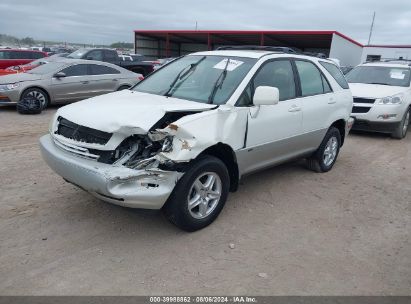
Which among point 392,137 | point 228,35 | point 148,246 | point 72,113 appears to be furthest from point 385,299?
point 228,35

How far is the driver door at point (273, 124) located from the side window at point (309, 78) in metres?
0.22

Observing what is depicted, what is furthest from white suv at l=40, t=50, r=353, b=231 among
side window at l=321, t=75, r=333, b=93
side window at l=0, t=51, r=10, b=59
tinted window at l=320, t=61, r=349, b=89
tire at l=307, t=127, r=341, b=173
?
side window at l=0, t=51, r=10, b=59

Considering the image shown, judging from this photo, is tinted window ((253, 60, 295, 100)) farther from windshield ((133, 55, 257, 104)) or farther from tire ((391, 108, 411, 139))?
tire ((391, 108, 411, 139))

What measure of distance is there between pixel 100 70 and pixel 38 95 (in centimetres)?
204

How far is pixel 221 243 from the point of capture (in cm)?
375

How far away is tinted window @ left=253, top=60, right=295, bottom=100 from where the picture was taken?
4.53m

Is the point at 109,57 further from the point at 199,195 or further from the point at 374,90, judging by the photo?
the point at 199,195

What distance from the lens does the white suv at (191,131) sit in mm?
3420

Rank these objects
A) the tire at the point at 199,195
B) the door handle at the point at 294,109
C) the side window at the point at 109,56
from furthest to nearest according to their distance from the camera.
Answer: the side window at the point at 109,56, the door handle at the point at 294,109, the tire at the point at 199,195

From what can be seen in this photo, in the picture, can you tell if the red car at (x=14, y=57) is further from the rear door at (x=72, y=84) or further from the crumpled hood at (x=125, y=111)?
the crumpled hood at (x=125, y=111)

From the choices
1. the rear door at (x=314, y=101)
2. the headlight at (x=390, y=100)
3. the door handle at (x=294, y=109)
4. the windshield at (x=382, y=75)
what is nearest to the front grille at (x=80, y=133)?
the door handle at (x=294, y=109)

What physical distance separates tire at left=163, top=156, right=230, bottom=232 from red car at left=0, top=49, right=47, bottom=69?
15080 millimetres

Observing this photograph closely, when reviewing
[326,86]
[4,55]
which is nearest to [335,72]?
[326,86]

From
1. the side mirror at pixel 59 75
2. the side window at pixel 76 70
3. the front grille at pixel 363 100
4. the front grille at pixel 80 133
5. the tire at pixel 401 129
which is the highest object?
the front grille at pixel 80 133
